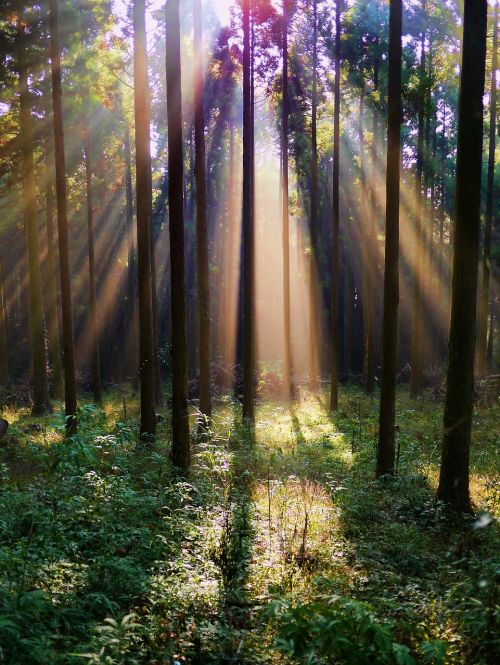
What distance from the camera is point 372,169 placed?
890 inches

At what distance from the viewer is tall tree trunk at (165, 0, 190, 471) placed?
9320 mm

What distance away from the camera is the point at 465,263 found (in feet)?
26.4

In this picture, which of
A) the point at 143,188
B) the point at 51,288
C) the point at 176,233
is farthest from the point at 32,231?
the point at 176,233

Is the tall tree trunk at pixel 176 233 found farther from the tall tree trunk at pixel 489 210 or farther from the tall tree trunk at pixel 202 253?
the tall tree trunk at pixel 489 210

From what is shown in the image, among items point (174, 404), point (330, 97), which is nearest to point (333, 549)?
point (174, 404)

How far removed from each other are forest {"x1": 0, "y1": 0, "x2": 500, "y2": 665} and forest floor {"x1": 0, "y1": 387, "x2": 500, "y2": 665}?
0.04 meters

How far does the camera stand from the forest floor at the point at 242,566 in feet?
13.3

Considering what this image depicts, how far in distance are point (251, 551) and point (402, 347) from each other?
1246 inches

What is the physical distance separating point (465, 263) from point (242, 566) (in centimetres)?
542

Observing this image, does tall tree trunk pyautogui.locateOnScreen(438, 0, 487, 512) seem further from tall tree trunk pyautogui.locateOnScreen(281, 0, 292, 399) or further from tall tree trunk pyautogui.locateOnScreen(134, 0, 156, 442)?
tall tree trunk pyautogui.locateOnScreen(281, 0, 292, 399)

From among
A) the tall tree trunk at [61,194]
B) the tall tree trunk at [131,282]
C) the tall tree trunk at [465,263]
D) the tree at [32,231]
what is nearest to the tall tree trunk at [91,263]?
the tree at [32,231]

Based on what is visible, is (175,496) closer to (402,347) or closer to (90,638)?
(90,638)

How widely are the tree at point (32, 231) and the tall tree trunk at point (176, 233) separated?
27.5 feet

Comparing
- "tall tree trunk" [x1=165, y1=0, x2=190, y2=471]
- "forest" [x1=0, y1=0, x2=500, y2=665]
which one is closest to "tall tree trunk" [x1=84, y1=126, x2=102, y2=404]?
"forest" [x1=0, y1=0, x2=500, y2=665]
